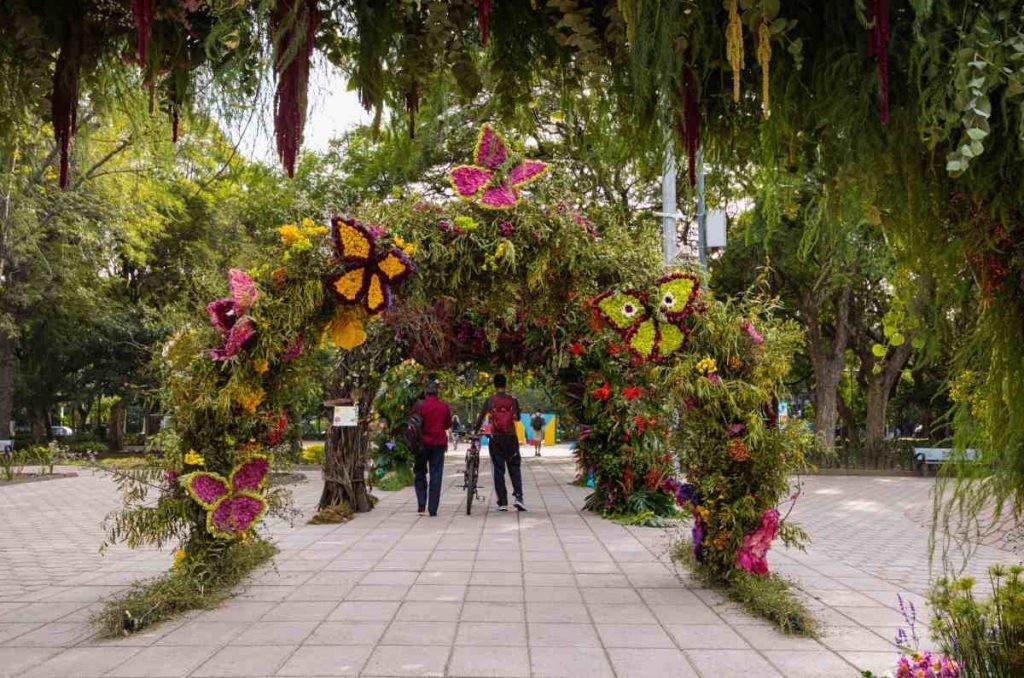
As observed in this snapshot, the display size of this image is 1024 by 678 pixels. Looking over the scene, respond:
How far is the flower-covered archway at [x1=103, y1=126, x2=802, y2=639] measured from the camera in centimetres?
590

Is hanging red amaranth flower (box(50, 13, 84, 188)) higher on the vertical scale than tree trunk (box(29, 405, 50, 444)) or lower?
higher

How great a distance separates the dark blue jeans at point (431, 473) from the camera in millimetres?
10898

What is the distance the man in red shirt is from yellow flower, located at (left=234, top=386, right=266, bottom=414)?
4.77 m

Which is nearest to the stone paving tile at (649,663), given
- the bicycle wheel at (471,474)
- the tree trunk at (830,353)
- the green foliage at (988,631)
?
the green foliage at (988,631)

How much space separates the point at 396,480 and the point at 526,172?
9.58 m

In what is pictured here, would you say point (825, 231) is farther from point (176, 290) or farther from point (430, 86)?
point (176, 290)

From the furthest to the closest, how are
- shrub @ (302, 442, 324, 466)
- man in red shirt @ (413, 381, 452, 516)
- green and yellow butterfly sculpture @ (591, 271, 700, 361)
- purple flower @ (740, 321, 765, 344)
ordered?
1. shrub @ (302, 442, 324, 466)
2. man in red shirt @ (413, 381, 452, 516)
3. green and yellow butterfly sculpture @ (591, 271, 700, 361)
4. purple flower @ (740, 321, 765, 344)

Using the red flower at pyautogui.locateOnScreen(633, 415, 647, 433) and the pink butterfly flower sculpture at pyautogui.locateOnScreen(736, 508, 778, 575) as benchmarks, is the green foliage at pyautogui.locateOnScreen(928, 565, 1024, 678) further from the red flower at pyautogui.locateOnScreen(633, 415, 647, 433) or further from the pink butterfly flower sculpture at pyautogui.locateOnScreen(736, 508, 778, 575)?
the red flower at pyautogui.locateOnScreen(633, 415, 647, 433)

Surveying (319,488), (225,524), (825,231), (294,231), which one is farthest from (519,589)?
(319,488)

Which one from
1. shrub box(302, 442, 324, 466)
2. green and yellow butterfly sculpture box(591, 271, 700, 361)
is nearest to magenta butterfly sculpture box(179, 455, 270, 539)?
green and yellow butterfly sculpture box(591, 271, 700, 361)

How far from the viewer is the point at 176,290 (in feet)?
91.9

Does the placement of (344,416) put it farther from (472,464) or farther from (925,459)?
(925,459)

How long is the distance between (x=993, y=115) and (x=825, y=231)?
28.3 inches

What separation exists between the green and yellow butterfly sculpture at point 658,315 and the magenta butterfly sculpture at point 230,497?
3180mm
